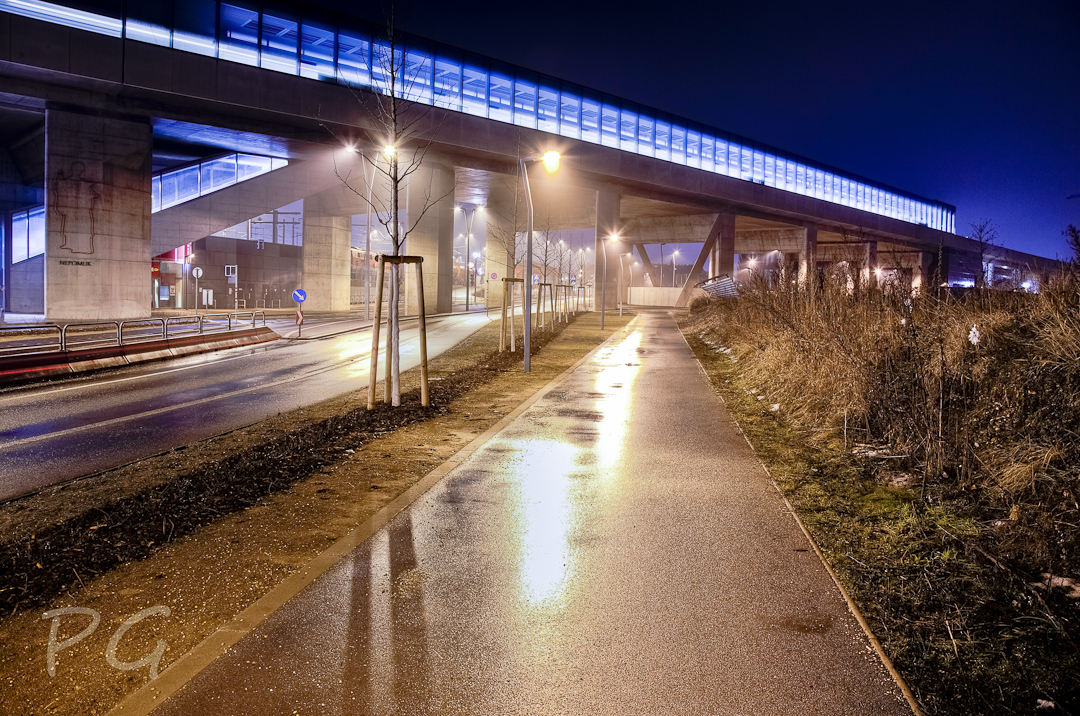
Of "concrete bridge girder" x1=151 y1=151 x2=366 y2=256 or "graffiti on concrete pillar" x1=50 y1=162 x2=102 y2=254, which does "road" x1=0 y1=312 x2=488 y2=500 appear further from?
"concrete bridge girder" x1=151 y1=151 x2=366 y2=256

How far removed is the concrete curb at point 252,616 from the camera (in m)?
3.01

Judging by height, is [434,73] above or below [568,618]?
above

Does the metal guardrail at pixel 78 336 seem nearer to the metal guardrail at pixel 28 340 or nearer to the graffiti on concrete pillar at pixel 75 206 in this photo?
the metal guardrail at pixel 28 340

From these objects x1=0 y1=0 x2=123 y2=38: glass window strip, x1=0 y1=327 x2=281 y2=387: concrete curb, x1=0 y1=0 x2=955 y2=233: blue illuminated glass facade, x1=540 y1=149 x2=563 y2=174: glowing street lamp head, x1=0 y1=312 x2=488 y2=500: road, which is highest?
x1=0 y1=0 x2=955 y2=233: blue illuminated glass facade

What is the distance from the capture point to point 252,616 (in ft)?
12.4

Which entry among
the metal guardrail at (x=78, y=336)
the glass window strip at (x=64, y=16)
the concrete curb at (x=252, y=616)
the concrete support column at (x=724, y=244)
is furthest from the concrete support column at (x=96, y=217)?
the concrete support column at (x=724, y=244)

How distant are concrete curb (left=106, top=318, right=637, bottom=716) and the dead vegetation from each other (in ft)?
11.0

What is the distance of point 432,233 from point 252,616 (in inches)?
1618

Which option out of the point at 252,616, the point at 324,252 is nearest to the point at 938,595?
the point at 252,616

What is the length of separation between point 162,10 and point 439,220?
746 inches

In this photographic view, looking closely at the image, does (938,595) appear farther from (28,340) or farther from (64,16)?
(64,16)

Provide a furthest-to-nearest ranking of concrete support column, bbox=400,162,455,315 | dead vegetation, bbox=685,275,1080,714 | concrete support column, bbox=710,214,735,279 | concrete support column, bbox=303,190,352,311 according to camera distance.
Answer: concrete support column, bbox=710,214,735,279 < concrete support column, bbox=303,190,352,311 < concrete support column, bbox=400,162,455,315 < dead vegetation, bbox=685,275,1080,714

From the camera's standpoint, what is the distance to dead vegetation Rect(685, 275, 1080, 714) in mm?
3467

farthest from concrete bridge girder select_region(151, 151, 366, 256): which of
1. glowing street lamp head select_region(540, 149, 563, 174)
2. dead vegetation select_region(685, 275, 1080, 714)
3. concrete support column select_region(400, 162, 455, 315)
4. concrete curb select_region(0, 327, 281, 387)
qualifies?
dead vegetation select_region(685, 275, 1080, 714)
